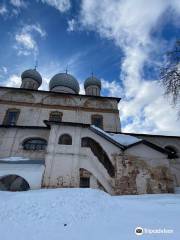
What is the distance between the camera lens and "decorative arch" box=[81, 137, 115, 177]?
11.8 metres

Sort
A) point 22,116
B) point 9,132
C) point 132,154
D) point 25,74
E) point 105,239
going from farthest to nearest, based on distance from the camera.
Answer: point 25,74 < point 22,116 < point 9,132 < point 132,154 < point 105,239

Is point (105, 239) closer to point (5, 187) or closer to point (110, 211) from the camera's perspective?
point (110, 211)

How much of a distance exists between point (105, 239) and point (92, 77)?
80.2 ft

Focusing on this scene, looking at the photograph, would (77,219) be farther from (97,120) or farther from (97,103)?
(97,103)

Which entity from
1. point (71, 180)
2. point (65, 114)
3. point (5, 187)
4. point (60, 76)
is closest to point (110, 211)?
point (71, 180)

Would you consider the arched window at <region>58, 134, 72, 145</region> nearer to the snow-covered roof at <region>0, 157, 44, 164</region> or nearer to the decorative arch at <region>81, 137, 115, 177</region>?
the decorative arch at <region>81, 137, 115, 177</region>

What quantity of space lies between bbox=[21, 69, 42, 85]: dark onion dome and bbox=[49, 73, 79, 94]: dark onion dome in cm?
166

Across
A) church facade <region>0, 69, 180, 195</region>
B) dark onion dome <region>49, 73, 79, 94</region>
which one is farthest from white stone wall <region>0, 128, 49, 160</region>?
dark onion dome <region>49, 73, 79, 94</region>

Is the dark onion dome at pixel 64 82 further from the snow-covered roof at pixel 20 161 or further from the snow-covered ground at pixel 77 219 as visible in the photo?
the snow-covered ground at pixel 77 219

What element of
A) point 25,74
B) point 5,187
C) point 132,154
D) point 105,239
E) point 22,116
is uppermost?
point 25,74

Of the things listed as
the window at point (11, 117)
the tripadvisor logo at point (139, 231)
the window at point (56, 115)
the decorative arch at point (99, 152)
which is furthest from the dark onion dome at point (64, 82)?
the tripadvisor logo at point (139, 231)

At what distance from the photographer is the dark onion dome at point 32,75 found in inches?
947

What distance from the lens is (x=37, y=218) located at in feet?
16.8

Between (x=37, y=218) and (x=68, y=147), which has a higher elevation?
(x=68, y=147)
